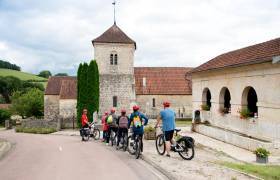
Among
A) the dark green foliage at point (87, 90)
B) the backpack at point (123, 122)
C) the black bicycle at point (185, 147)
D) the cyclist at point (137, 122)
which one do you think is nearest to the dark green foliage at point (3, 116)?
the dark green foliage at point (87, 90)

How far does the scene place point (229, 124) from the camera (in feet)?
63.9

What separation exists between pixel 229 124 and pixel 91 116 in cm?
1829

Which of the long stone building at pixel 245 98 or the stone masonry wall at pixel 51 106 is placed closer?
the long stone building at pixel 245 98

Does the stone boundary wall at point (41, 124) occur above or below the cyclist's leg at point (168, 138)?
below

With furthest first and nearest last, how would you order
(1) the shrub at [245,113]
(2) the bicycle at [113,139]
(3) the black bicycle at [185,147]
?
(1) the shrub at [245,113] < (2) the bicycle at [113,139] < (3) the black bicycle at [185,147]

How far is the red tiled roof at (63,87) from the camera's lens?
1769 inches

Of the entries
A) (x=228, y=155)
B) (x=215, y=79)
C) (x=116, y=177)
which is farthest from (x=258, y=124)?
(x=116, y=177)

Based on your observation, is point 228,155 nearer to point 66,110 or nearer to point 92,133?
point 92,133

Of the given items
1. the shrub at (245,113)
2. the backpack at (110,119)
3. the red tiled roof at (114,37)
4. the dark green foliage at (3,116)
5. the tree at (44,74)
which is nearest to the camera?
the backpack at (110,119)

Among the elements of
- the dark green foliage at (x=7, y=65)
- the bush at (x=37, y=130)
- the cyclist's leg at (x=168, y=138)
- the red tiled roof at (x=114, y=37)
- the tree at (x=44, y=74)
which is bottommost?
the bush at (x=37, y=130)

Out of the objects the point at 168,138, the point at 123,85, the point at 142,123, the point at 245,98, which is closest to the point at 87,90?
the point at 123,85

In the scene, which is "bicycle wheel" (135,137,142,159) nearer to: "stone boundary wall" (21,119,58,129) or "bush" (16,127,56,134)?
"bush" (16,127,56,134)

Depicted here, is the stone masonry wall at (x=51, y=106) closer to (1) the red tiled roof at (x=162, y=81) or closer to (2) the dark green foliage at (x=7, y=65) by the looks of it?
(1) the red tiled roof at (x=162, y=81)

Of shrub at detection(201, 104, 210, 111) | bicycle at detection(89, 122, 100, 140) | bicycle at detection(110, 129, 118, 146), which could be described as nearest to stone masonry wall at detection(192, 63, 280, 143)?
shrub at detection(201, 104, 210, 111)
